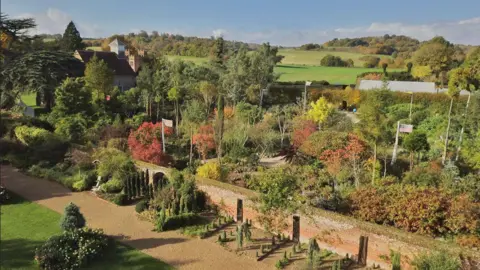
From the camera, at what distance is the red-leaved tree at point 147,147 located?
16.6m

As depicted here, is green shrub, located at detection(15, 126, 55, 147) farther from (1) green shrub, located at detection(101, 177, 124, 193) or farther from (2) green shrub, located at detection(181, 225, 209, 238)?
(2) green shrub, located at detection(181, 225, 209, 238)

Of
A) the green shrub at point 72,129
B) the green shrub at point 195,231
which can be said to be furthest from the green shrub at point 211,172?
the green shrub at point 72,129

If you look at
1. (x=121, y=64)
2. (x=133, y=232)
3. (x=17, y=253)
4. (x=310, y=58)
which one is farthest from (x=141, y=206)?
(x=310, y=58)

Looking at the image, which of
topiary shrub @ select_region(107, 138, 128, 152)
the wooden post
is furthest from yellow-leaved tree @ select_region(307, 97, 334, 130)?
topiary shrub @ select_region(107, 138, 128, 152)

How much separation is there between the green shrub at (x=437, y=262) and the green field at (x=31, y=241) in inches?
250

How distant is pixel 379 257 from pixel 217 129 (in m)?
10.1

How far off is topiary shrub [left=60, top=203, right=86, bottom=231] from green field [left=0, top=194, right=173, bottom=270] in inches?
29.5

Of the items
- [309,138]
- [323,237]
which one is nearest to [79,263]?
[323,237]

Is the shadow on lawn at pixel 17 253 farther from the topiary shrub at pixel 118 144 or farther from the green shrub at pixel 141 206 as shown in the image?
the topiary shrub at pixel 118 144

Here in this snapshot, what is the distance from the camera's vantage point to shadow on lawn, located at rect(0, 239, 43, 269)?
33.3ft

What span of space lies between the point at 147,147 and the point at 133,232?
515 centimetres

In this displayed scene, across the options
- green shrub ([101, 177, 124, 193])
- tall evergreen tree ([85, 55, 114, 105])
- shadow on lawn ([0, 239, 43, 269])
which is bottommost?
shadow on lawn ([0, 239, 43, 269])

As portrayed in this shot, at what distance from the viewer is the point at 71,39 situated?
46.3 meters

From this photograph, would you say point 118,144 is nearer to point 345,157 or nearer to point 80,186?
point 80,186
